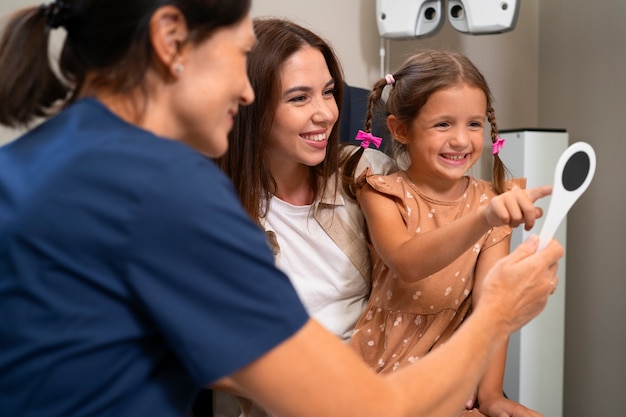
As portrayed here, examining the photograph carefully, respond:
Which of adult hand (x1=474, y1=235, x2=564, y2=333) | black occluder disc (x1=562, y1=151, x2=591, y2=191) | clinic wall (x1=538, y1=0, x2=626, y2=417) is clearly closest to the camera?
adult hand (x1=474, y1=235, x2=564, y2=333)

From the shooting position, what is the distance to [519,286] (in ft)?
2.88

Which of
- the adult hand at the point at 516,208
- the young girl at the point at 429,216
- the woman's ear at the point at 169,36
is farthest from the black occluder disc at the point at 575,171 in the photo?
the woman's ear at the point at 169,36

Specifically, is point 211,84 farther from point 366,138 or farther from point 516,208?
point 366,138

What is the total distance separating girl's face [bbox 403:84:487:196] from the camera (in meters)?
1.34

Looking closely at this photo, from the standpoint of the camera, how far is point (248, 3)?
2.52ft

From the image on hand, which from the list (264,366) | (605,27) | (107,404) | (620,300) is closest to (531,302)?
(264,366)

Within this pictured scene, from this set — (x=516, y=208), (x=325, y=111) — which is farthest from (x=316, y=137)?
(x=516, y=208)

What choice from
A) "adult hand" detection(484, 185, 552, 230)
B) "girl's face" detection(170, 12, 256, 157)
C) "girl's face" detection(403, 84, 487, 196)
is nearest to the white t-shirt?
"girl's face" detection(403, 84, 487, 196)

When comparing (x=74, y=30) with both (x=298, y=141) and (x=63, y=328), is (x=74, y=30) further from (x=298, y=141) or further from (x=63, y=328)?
(x=298, y=141)

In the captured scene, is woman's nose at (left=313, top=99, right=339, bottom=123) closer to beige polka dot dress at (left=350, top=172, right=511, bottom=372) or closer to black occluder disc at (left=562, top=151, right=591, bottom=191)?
beige polka dot dress at (left=350, top=172, right=511, bottom=372)

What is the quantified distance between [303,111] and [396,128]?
23cm

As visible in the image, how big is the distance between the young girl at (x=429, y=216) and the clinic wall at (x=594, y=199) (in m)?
0.91

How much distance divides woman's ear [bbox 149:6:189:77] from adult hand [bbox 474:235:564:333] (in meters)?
0.46

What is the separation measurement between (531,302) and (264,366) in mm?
418
